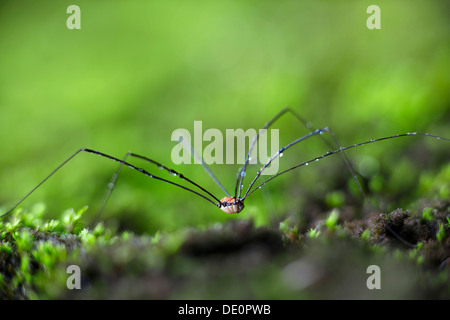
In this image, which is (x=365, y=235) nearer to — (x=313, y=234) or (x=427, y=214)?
(x=313, y=234)

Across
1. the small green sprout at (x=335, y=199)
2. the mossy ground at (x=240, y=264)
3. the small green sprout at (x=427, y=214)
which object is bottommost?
the mossy ground at (x=240, y=264)

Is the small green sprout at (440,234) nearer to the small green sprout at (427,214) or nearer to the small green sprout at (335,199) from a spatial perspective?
the small green sprout at (427,214)

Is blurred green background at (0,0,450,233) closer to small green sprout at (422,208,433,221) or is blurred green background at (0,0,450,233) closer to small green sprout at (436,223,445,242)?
small green sprout at (422,208,433,221)

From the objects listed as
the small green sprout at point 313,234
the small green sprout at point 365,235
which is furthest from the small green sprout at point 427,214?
the small green sprout at point 313,234

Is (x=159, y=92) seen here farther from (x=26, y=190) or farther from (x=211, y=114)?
(x=26, y=190)

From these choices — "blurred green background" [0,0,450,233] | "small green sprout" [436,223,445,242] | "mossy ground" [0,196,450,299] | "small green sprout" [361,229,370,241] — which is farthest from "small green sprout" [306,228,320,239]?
"blurred green background" [0,0,450,233]
